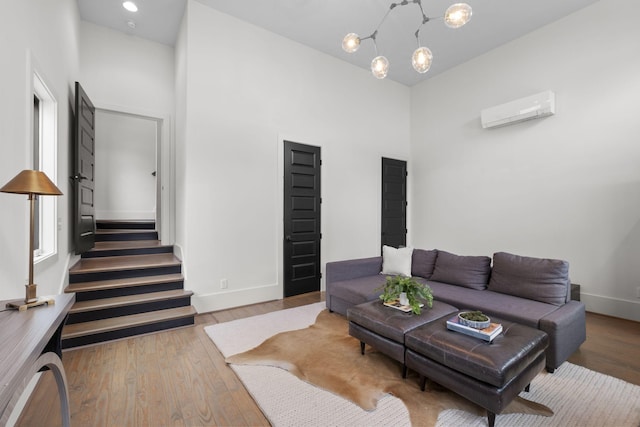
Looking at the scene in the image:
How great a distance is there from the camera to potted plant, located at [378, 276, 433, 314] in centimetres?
234

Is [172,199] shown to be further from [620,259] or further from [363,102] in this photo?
[620,259]

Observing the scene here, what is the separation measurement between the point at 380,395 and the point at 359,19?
4.31m

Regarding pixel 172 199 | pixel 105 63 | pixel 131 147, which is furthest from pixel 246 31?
pixel 131 147

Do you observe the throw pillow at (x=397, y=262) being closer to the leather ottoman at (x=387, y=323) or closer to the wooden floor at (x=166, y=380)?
the leather ottoman at (x=387, y=323)

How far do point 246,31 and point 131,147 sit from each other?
4.01 metres

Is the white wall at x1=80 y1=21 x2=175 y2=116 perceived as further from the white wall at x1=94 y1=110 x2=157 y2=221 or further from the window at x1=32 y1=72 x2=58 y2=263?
the white wall at x1=94 y1=110 x2=157 y2=221

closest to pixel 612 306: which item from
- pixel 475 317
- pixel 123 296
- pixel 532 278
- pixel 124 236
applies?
pixel 532 278

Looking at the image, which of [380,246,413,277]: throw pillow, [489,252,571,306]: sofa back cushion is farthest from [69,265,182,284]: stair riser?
[489,252,571,306]: sofa back cushion

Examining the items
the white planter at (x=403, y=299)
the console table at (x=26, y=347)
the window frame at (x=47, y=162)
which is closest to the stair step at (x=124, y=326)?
the window frame at (x=47, y=162)

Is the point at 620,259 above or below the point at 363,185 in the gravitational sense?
below

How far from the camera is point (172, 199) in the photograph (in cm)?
454

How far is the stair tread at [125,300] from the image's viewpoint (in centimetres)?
292

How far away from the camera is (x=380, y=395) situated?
1.96 m

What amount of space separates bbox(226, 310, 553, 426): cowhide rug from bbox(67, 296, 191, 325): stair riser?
49.6 inches
